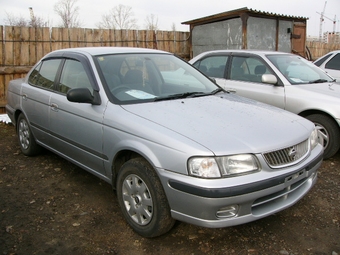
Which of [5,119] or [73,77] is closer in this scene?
[73,77]

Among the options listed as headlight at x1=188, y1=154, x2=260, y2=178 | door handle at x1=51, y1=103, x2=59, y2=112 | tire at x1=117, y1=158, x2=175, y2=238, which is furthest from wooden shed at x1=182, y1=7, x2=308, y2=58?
headlight at x1=188, y1=154, x2=260, y2=178

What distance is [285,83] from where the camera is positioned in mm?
5090

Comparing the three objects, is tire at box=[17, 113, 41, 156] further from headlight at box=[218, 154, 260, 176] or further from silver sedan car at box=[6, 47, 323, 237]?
headlight at box=[218, 154, 260, 176]

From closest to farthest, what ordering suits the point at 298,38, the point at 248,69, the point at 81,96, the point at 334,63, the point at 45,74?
the point at 81,96 < the point at 45,74 < the point at 248,69 < the point at 334,63 < the point at 298,38

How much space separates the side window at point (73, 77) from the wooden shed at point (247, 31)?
665 centimetres

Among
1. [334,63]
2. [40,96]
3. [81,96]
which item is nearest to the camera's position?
[81,96]

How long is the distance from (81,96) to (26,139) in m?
2.27

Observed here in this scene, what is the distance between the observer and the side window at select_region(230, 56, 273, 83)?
5.47 meters

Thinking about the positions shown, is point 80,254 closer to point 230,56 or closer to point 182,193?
point 182,193

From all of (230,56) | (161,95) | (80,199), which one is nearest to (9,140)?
(80,199)

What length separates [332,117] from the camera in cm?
460

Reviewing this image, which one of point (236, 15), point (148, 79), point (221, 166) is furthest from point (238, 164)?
point (236, 15)

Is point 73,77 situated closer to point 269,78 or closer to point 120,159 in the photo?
point 120,159

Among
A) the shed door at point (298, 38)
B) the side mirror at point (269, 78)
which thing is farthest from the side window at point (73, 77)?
the shed door at point (298, 38)
